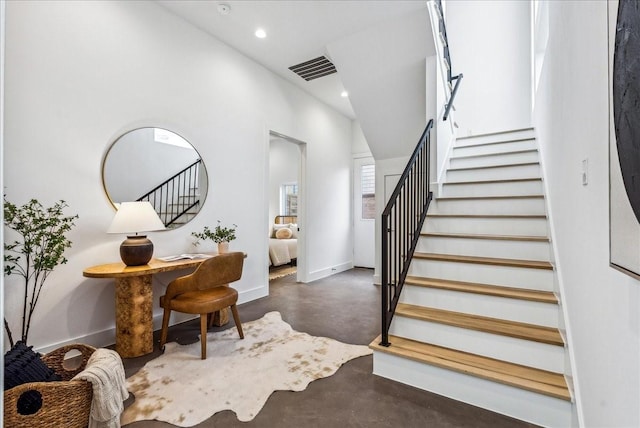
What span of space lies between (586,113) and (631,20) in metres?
0.74

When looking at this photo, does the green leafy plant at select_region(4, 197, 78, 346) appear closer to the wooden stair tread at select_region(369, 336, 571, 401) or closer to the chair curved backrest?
the chair curved backrest

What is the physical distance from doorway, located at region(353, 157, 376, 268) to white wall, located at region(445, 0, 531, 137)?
6.33 ft

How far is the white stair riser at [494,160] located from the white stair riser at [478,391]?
2575 mm

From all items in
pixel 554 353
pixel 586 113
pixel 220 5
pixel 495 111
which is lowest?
pixel 554 353

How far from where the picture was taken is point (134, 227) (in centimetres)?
258

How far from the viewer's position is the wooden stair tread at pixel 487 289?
7.01 ft

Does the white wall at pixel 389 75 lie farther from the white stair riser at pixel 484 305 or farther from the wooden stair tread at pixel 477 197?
the white stair riser at pixel 484 305

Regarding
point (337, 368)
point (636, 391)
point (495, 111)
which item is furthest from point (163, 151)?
point (495, 111)

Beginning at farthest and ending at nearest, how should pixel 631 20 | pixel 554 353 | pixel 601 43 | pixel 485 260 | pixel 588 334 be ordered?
1. pixel 485 260
2. pixel 554 353
3. pixel 588 334
4. pixel 601 43
5. pixel 631 20

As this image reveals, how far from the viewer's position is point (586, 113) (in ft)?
4.84

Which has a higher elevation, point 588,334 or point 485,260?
point 485,260

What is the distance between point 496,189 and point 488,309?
1509 millimetres

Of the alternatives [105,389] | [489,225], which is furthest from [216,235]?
[489,225]

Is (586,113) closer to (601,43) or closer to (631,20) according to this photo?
(601,43)
